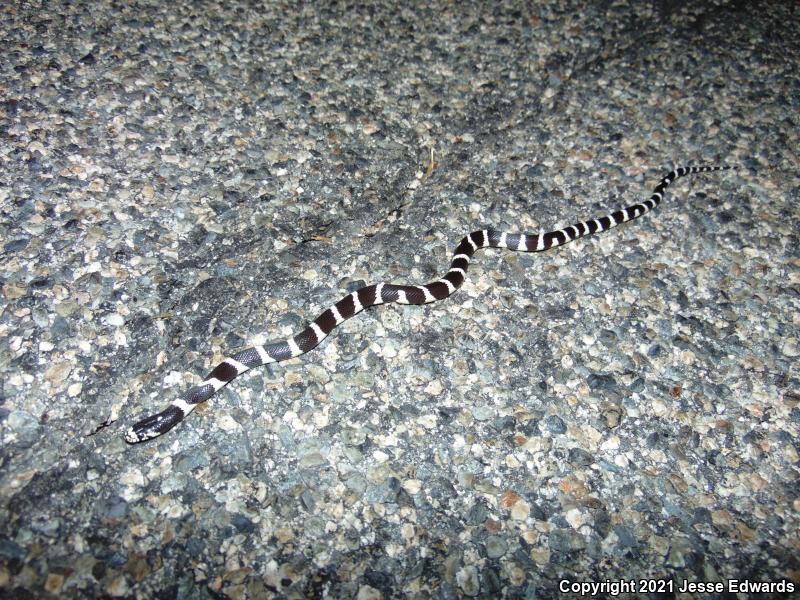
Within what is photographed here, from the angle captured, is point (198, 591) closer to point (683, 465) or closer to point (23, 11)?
point (683, 465)

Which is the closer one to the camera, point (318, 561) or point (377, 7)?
point (318, 561)

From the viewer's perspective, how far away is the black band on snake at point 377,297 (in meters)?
2.97

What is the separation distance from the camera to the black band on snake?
297 centimetres

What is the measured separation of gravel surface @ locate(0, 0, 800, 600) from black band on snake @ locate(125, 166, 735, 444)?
79 millimetres

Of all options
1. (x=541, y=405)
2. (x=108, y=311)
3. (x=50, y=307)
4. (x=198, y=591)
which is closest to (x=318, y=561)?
(x=198, y=591)

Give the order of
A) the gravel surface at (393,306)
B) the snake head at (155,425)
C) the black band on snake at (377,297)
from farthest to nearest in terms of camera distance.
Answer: the black band on snake at (377,297) < the snake head at (155,425) < the gravel surface at (393,306)

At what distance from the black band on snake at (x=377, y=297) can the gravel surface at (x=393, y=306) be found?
79 millimetres

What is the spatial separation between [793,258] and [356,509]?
361cm

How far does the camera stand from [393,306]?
3604mm

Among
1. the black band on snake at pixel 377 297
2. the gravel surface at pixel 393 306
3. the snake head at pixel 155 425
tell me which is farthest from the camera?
the black band on snake at pixel 377 297

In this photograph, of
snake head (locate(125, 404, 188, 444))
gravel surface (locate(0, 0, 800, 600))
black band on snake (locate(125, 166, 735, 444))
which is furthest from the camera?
black band on snake (locate(125, 166, 735, 444))

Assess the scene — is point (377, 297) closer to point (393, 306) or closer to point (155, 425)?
point (393, 306)

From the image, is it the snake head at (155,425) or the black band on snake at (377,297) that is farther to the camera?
the black band on snake at (377,297)

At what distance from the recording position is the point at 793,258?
3.98m
